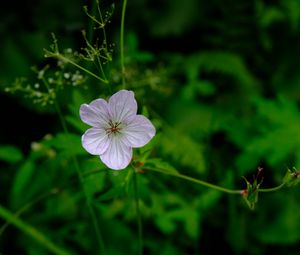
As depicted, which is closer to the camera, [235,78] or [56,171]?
[56,171]

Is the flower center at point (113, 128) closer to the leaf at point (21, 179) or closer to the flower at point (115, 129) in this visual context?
the flower at point (115, 129)

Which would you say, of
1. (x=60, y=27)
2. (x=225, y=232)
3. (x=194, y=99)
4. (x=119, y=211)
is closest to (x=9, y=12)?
(x=60, y=27)

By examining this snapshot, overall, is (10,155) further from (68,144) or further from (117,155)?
(117,155)

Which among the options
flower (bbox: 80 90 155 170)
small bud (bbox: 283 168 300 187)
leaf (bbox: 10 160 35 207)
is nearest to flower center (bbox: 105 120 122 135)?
flower (bbox: 80 90 155 170)

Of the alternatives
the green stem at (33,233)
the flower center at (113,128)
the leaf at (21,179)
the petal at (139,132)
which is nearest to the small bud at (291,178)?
the petal at (139,132)

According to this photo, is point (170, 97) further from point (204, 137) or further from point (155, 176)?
point (155, 176)

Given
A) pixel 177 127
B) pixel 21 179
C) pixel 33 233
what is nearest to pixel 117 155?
pixel 33 233
